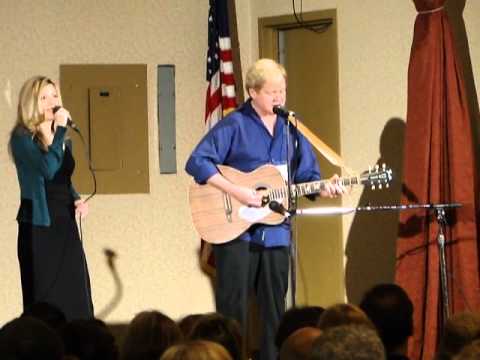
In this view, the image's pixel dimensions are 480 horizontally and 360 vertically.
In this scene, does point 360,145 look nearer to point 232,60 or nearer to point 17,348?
point 232,60

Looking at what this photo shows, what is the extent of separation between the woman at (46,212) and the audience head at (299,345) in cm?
248

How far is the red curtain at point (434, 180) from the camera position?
243 inches

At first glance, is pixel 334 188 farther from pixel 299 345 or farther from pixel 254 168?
pixel 299 345

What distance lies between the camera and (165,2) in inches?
289

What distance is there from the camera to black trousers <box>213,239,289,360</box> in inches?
226

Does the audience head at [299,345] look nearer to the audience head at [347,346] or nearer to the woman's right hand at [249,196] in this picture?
the audience head at [347,346]

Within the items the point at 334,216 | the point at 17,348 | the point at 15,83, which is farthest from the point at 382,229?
the point at 17,348

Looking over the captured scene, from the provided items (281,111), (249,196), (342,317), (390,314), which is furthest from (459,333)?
(249,196)

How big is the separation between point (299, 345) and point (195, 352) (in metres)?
0.49

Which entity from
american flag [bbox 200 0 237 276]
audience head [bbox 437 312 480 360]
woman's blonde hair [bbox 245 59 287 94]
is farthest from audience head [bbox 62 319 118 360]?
american flag [bbox 200 0 237 276]

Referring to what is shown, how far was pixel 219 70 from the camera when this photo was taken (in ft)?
23.4

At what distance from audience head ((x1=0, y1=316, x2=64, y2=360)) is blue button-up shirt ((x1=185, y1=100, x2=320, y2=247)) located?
2.37 metres

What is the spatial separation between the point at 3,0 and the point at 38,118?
191 cm

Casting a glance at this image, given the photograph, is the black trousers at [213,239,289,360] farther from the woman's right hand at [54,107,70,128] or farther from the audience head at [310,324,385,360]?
the audience head at [310,324,385,360]
